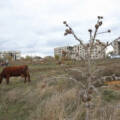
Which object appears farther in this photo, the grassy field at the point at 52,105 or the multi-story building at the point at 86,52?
the grassy field at the point at 52,105

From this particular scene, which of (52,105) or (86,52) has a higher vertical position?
(86,52)

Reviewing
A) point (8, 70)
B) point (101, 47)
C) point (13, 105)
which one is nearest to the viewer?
point (101, 47)

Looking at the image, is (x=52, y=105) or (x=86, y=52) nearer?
(x=86, y=52)

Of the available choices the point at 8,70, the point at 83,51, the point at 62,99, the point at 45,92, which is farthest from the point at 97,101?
the point at 8,70

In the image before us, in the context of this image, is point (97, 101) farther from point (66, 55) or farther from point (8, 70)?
point (8, 70)

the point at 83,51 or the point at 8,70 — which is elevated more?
the point at 83,51

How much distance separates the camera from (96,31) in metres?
2.35

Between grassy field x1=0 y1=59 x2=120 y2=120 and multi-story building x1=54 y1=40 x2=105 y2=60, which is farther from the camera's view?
grassy field x1=0 y1=59 x2=120 y2=120

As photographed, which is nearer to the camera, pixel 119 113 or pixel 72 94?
pixel 119 113

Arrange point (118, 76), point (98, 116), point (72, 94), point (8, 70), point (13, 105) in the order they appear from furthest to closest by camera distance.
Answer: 1. point (118, 76)
2. point (8, 70)
3. point (13, 105)
4. point (72, 94)
5. point (98, 116)

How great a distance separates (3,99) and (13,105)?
4.53 ft

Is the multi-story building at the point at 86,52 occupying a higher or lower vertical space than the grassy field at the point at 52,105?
higher

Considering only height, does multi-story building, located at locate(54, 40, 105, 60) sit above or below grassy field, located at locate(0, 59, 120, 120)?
above

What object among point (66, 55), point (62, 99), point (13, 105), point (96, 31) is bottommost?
point (13, 105)
